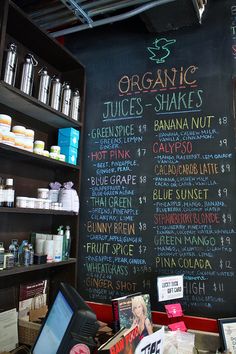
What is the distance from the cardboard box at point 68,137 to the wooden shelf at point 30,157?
0.60ft

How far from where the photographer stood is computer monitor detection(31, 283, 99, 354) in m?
1.00

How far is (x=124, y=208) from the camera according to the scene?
2.39 m

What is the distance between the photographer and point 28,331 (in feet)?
6.59

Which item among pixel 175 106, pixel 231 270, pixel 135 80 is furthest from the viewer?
pixel 135 80

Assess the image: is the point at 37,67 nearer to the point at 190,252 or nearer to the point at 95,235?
the point at 95,235

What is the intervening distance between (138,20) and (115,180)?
133 centimetres

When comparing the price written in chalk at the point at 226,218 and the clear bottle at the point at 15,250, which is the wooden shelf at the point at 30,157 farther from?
the price written in chalk at the point at 226,218

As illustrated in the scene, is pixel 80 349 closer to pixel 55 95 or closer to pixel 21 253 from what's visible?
pixel 21 253

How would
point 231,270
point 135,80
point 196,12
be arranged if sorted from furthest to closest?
point 135,80 → point 196,12 → point 231,270

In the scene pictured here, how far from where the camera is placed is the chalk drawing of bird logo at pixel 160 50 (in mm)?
2432

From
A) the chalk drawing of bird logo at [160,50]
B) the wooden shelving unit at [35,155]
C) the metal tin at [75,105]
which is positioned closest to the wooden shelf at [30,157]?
the wooden shelving unit at [35,155]

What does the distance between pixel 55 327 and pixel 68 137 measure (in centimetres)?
153

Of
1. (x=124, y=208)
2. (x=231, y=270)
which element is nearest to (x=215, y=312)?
(x=231, y=270)

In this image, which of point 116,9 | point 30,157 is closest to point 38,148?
point 30,157
